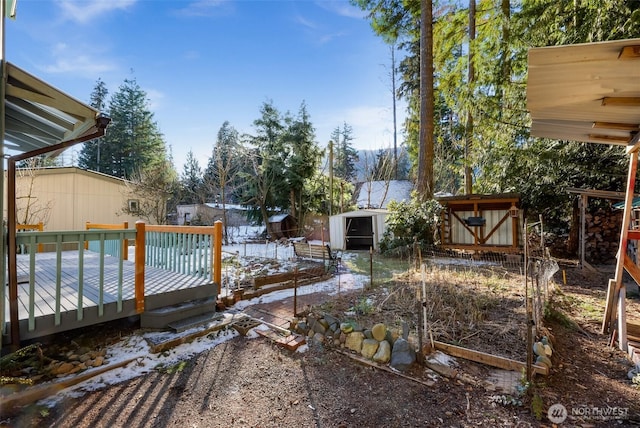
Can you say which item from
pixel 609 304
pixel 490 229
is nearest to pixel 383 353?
pixel 609 304

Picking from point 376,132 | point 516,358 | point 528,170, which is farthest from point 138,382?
point 376,132

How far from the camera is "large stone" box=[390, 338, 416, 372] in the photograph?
2818 mm

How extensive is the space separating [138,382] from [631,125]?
5.85 metres

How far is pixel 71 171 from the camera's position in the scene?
11.5 m

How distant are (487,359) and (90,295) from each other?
466cm

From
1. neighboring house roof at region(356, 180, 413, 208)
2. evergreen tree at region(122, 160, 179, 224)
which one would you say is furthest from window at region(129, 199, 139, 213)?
neighboring house roof at region(356, 180, 413, 208)

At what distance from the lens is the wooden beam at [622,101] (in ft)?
8.45

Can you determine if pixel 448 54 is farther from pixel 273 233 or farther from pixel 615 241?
pixel 273 233

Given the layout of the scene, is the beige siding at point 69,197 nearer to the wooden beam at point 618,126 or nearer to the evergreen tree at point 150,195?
the evergreen tree at point 150,195

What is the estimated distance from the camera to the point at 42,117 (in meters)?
3.24

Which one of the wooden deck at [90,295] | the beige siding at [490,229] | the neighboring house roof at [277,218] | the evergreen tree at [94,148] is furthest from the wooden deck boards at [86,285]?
the evergreen tree at [94,148]

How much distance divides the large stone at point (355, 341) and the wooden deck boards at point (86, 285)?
2.37 metres

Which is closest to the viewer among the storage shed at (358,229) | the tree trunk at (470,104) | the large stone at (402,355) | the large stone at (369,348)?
the large stone at (402,355)

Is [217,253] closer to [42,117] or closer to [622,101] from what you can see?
[42,117]
